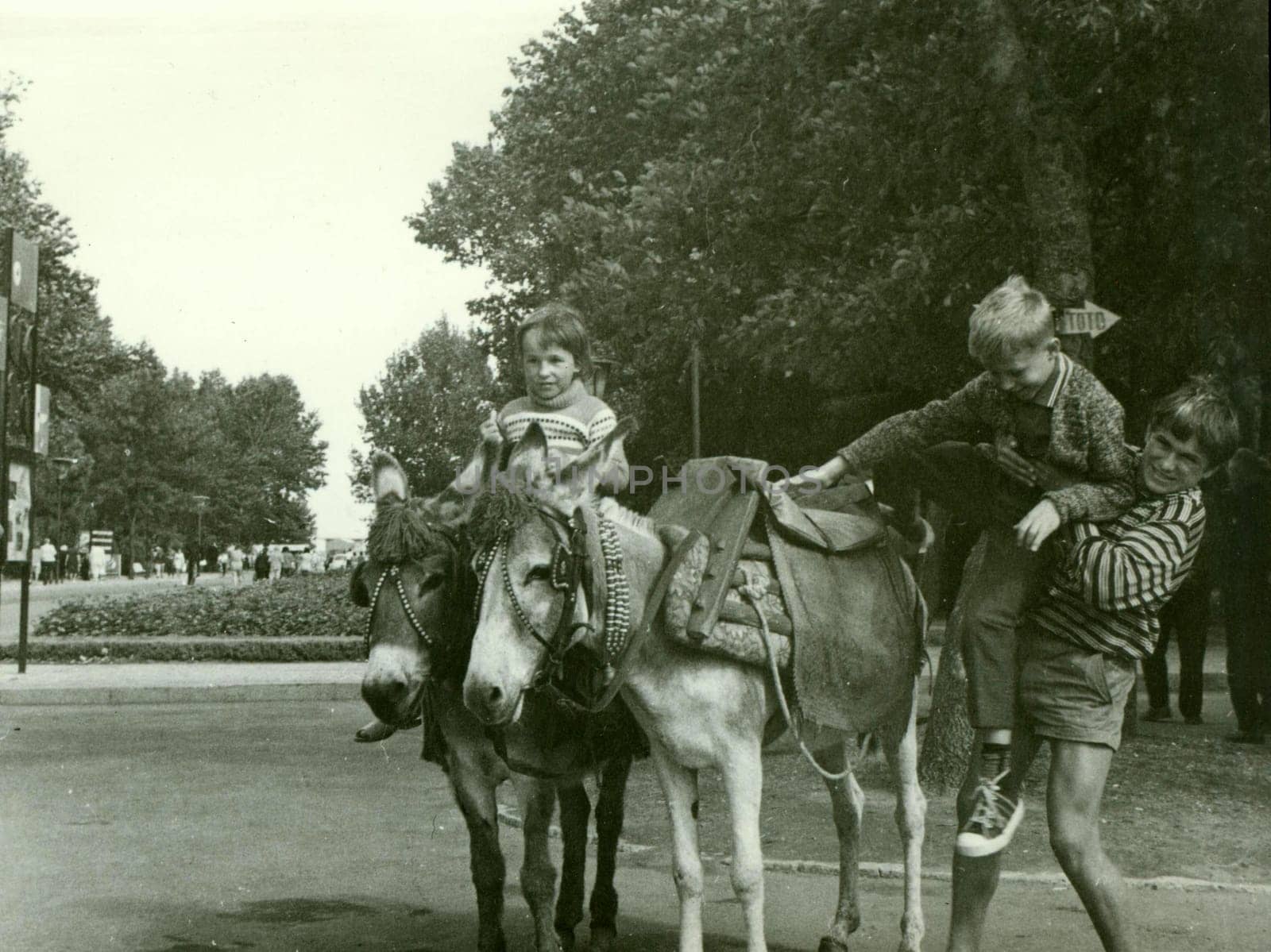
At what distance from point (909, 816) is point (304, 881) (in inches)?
129

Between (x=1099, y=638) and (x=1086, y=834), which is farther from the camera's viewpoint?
(x=1099, y=638)

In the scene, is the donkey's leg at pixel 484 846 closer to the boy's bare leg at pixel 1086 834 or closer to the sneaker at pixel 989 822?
the sneaker at pixel 989 822

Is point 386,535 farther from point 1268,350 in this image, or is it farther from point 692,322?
point 692,322

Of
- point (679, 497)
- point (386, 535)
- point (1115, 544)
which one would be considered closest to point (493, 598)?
point (386, 535)

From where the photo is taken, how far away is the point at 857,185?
14453mm

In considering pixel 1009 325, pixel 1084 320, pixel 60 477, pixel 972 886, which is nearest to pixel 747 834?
pixel 972 886

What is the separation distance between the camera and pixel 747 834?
4867 millimetres

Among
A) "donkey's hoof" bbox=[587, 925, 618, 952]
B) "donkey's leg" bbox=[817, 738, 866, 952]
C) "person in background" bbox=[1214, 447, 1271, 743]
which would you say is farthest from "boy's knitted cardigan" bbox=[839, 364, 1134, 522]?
"person in background" bbox=[1214, 447, 1271, 743]

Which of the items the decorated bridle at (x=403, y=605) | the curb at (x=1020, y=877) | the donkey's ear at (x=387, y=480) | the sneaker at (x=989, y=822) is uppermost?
the donkey's ear at (x=387, y=480)

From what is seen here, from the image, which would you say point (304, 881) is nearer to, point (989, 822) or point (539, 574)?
point (539, 574)

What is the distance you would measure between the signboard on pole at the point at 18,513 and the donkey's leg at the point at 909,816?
15.6 meters

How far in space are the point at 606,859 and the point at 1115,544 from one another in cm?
262

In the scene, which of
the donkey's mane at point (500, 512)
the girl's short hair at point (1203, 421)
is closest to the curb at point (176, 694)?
the donkey's mane at point (500, 512)

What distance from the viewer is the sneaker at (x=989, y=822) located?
466cm
